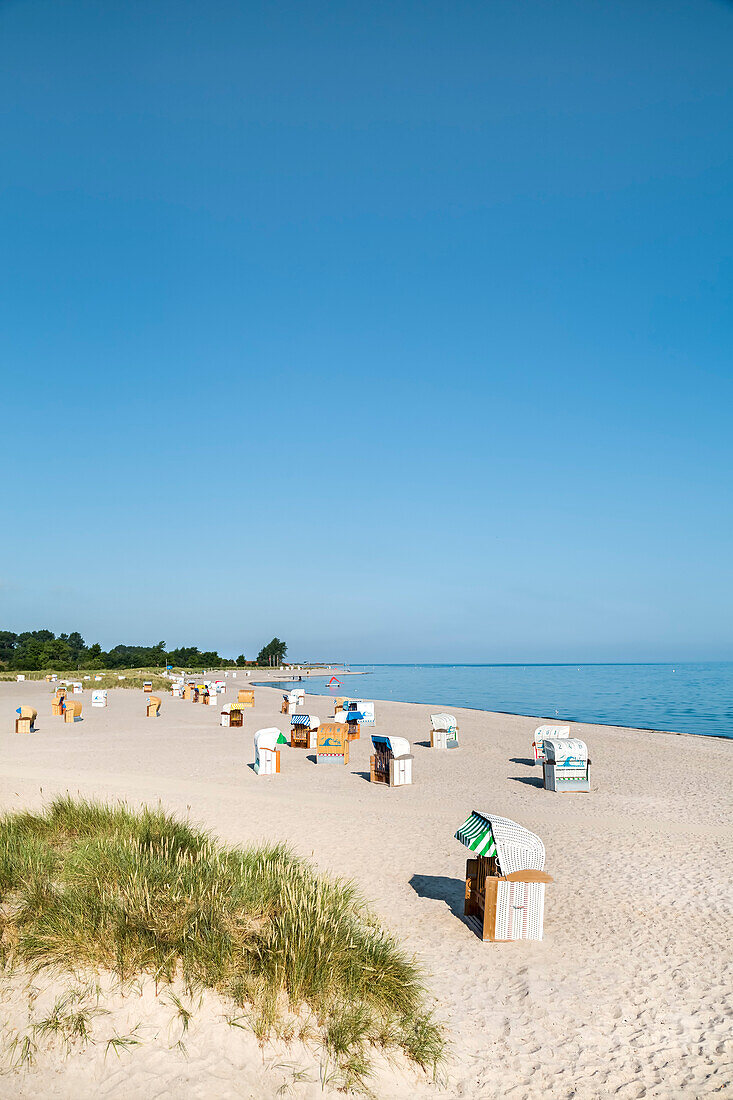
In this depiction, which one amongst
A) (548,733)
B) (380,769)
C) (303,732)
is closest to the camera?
(380,769)

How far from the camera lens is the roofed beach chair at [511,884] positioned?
7973mm

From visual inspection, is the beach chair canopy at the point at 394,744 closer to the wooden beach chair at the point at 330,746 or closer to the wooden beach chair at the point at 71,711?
the wooden beach chair at the point at 330,746

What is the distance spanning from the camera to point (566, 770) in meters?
17.7

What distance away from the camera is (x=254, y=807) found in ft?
47.0

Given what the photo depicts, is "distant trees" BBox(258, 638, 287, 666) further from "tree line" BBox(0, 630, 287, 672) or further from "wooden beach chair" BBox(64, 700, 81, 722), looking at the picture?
"wooden beach chair" BBox(64, 700, 81, 722)

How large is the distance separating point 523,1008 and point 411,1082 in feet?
5.79

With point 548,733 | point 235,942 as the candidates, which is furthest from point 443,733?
point 235,942

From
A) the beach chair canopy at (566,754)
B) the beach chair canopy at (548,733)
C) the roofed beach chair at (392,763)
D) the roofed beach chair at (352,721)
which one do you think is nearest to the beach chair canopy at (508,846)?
the roofed beach chair at (392,763)

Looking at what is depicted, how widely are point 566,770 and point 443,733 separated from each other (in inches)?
339

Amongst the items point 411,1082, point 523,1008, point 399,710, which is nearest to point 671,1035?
point 523,1008

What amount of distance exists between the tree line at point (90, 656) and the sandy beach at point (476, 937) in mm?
70399

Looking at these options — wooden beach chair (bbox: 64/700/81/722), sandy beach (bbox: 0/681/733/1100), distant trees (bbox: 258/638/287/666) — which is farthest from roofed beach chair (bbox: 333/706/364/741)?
distant trees (bbox: 258/638/287/666)

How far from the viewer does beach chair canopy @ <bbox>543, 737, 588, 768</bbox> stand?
1759cm

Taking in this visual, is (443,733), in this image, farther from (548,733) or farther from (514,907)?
(514,907)
